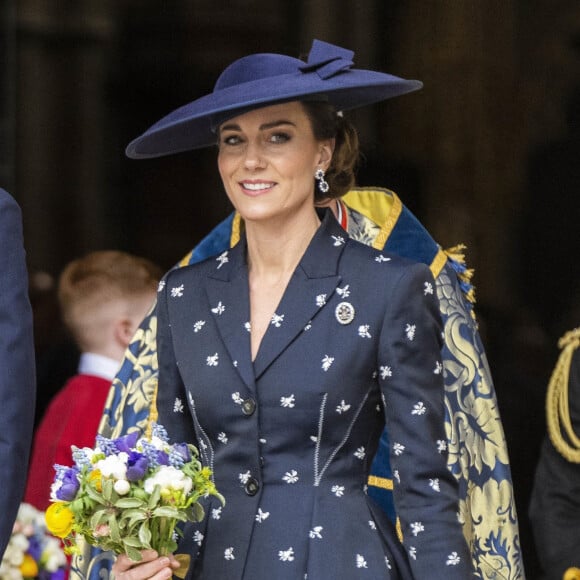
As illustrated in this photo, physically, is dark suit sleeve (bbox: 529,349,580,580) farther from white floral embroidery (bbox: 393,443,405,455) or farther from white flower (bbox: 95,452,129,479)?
white flower (bbox: 95,452,129,479)

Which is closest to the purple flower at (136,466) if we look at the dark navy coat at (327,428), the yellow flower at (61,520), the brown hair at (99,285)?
the yellow flower at (61,520)

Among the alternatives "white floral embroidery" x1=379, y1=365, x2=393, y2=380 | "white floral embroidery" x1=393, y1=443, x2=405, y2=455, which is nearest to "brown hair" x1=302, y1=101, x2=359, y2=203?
"white floral embroidery" x1=379, y1=365, x2=393, y2=380

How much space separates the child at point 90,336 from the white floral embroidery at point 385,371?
1.73m

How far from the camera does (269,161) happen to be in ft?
9.77

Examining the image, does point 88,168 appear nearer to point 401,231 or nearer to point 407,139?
point 407,139

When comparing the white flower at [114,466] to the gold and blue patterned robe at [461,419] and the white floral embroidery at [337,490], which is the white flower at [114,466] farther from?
the gold and blue patterned robe at [461,419]

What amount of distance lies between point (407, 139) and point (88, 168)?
1185 millimetres

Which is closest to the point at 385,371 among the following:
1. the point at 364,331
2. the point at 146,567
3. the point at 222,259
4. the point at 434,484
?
the point at 364,331

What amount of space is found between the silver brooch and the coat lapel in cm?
3

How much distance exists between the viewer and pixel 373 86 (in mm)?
3029

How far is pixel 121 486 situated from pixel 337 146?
34.9 inches

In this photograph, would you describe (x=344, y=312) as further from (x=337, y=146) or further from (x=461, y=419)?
(x=461, y=419)

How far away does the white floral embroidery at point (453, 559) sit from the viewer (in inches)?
109

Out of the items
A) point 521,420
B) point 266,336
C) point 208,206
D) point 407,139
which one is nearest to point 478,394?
point 266,336
